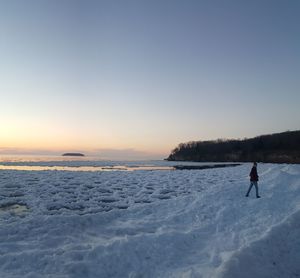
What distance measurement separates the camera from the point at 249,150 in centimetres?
11894

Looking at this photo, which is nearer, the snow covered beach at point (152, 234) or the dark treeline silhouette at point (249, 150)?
the snow covered beach at point (152, 234)

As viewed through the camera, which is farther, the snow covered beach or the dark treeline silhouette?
the dark treeline silhouette

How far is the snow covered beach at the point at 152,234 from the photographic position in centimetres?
865

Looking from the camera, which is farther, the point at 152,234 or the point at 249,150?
the point at 249,150

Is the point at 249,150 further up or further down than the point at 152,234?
further up

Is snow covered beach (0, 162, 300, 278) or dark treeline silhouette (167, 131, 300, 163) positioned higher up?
dark treeline silhouette (167, 131, 300, 163)

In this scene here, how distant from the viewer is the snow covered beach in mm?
8648

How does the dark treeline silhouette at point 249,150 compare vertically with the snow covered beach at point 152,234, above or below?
above

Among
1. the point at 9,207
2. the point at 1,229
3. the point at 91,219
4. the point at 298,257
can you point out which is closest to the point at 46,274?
the point at 1,229

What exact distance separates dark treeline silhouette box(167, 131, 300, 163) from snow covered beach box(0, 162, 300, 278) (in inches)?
3350

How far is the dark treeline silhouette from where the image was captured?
10850cm

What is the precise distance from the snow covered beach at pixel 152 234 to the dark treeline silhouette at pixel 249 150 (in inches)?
3350

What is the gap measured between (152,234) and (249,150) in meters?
113

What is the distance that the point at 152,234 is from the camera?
1135 cm
